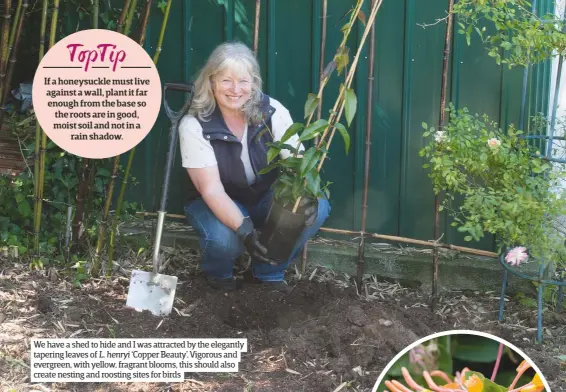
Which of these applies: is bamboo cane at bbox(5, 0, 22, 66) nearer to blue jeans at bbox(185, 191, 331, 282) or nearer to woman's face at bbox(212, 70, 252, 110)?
woman's face at bbox(212, 70, 252, 110)

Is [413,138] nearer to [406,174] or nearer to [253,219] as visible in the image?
[406,174]

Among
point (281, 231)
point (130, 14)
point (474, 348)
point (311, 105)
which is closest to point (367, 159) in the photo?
point (281, 231)

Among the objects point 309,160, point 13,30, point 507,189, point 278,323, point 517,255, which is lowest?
point 278,323

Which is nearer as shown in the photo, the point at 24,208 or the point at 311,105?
the point at 311,105

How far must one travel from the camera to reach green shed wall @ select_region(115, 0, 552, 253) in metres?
3.91

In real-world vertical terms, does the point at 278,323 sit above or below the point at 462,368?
below

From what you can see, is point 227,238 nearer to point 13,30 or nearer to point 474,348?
point 13,30

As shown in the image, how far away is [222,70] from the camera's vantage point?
3.63 metres

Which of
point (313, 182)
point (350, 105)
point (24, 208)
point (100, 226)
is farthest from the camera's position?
point (24, 208)

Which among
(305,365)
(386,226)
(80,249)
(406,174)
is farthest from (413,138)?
(80,249)

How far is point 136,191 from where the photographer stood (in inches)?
178

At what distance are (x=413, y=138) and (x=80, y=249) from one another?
1783 millimetres

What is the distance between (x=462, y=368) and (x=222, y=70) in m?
1.94

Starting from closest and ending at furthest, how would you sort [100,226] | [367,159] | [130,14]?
[130,14], [367,159], [100,226]
